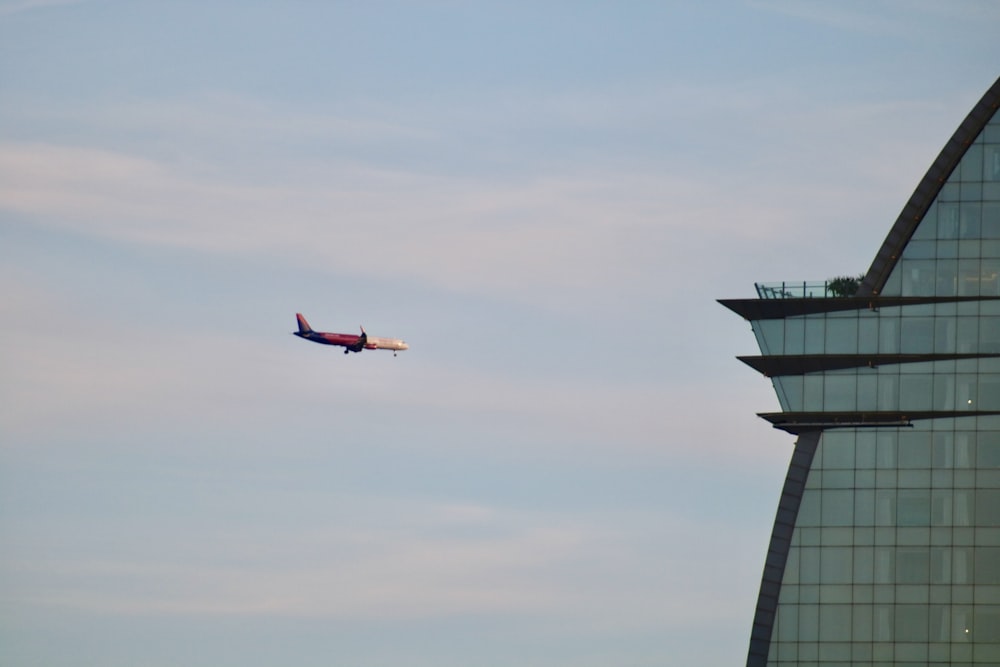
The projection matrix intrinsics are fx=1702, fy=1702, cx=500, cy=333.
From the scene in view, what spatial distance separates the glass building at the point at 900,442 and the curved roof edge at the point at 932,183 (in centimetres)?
10

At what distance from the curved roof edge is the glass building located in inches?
4.1

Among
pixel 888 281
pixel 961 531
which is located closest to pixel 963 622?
pixel 961 531

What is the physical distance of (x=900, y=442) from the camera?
125 meters

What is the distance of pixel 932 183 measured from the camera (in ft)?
413

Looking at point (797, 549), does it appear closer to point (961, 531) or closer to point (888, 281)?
point (961, 531)

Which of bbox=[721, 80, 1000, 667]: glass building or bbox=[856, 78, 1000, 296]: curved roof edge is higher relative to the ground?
bbox=[856, 78, 1000, 296]: curved roof edge

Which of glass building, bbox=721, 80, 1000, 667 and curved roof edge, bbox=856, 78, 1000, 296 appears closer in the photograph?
glass building, bbox=721, 80, 1000, 667

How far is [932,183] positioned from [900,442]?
19.3 metres

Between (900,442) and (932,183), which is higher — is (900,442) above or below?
below

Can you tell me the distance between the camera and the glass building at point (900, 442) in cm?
12375

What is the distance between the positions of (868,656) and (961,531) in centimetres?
1138

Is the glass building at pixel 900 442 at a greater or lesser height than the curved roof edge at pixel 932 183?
lesser

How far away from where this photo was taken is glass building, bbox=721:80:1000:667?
4872 inches

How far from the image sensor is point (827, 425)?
126 meters
